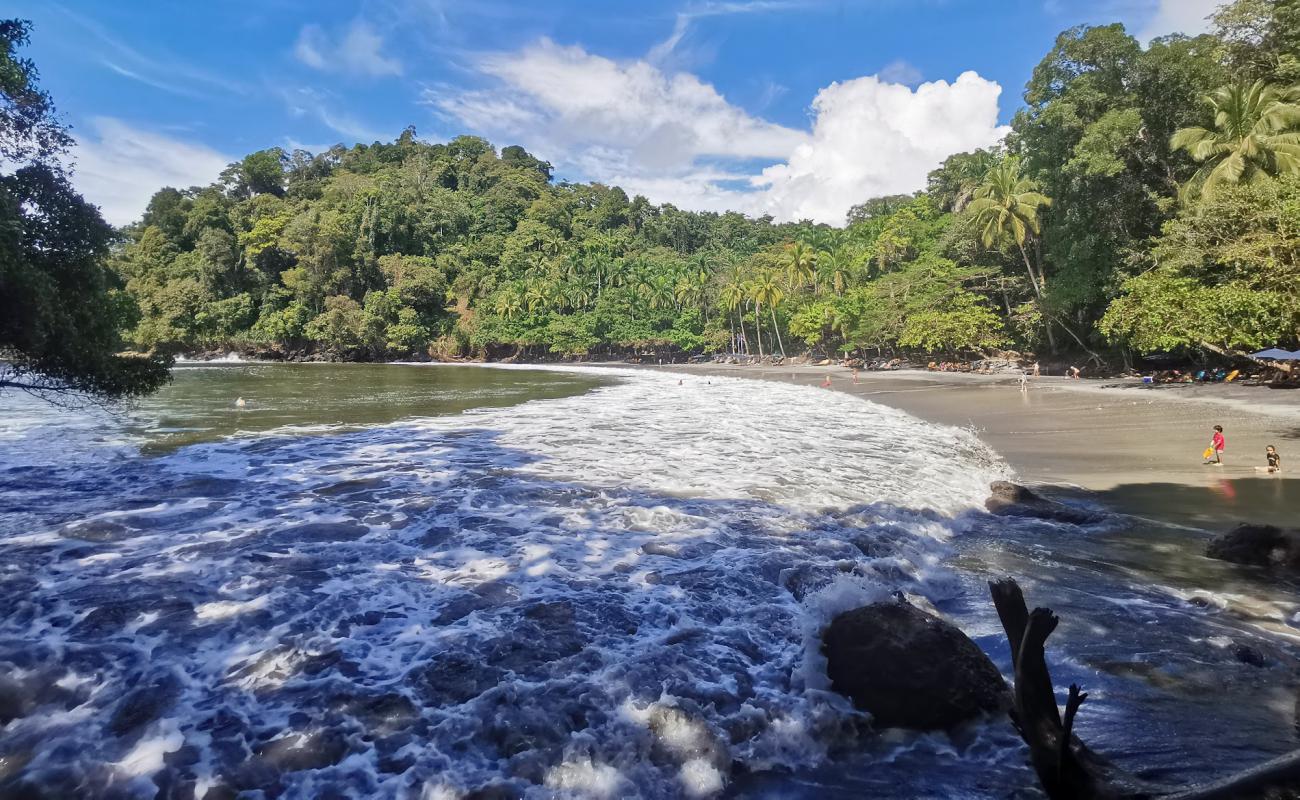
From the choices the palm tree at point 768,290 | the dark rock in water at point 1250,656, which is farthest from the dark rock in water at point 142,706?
the palm tree at point 768,290

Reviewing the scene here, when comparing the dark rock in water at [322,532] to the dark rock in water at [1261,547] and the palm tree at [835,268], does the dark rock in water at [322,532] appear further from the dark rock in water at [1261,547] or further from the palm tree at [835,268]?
the palm tree at [835,268]

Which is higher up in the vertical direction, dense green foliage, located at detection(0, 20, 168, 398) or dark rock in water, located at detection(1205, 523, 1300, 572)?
dense green foliage, located at detection(0, 20, 168, 398)

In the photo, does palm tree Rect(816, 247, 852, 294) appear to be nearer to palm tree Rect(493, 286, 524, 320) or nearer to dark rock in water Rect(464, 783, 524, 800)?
palm tree Rect(493, 286, 524, 320)

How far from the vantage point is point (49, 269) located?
11.0 m

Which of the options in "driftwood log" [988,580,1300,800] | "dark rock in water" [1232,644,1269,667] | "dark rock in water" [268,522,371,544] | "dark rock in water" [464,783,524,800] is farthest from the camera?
"dark rock in water" [268,522,371,544]

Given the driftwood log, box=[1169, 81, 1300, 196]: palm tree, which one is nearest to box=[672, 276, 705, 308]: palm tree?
box=[1169, 81, 1300, 196]: palm tree

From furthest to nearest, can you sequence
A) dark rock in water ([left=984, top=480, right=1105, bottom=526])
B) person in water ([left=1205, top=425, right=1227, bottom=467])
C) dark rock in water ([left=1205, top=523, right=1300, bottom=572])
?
person in water ([left=1205, top=425, right=1227, bottom=467])
dark rock in water ([left=984, top=480, right=1105, bottom=526])
dark rock in water ([left=1205, top=523, right=1300, bottom=572])

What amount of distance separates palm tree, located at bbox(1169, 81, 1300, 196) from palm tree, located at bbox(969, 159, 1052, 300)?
9.12 meters

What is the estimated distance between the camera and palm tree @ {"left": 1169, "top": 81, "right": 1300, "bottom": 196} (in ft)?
74.1

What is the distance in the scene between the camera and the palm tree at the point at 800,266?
217ft

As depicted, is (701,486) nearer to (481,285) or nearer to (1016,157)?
(1016,157)

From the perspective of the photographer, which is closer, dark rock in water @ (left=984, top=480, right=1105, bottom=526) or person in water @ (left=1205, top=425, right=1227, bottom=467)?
dark rock in water @ (left=984, top=480, right=1105, bottom=526)

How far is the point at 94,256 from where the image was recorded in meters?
11.6

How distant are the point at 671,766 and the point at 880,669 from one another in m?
1.63
